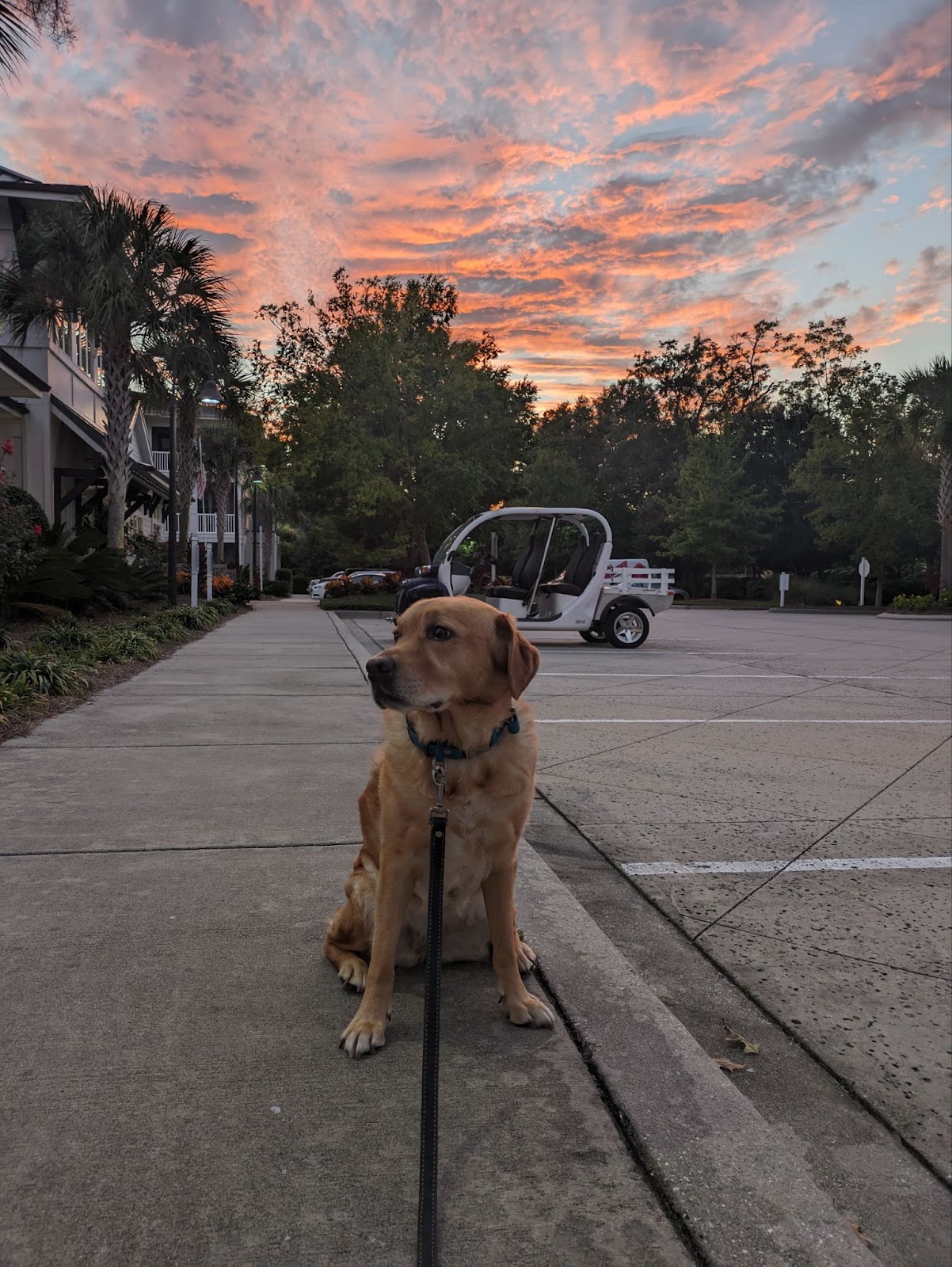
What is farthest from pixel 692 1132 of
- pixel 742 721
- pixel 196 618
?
pixel 196 618

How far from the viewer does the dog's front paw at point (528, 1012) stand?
232 centimetres

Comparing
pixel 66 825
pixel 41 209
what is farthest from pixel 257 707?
pixel 41 209

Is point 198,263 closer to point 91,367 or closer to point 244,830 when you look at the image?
point 91,367

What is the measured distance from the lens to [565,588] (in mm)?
14531

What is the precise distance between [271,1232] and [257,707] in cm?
594

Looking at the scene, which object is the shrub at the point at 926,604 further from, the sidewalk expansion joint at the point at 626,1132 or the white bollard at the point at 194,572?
the sidewalk expansion joint at the point at 626,1132

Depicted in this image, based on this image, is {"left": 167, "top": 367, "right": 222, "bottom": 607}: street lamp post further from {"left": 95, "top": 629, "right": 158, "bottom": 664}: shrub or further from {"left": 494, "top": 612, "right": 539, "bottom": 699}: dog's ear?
{"left": 494, "top": 612, "right": 539, "bottom": 699}: dog's ear

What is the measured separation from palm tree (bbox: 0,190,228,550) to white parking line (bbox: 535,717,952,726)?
47.7ft

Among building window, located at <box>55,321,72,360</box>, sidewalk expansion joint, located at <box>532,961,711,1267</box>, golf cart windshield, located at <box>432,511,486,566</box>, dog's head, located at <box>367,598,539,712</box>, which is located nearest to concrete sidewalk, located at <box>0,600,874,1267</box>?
sidewalk expansion joint, located at <box>532,961,711,1267</box>

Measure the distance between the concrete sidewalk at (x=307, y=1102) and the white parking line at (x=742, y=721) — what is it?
13.0 ft

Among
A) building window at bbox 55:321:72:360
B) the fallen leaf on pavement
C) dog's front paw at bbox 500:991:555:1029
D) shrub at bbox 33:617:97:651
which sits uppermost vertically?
building window at bbox 55:321:72:360

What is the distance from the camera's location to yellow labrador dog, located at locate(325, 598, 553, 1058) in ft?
7.25

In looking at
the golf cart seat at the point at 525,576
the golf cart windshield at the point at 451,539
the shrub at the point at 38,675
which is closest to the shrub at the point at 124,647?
the shrub at the point at 38,675

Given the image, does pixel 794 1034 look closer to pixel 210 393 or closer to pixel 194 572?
pixel 194 572
